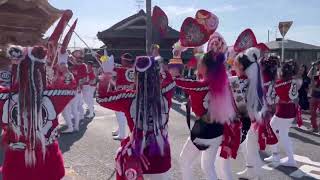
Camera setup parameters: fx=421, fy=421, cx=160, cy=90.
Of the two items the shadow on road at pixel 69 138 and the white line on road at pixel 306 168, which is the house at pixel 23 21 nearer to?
the shadow on road at pixel 69 138

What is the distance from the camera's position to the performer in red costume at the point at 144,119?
3.67m

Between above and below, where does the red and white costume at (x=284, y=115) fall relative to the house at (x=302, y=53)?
below

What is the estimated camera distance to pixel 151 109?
3719 millimetres

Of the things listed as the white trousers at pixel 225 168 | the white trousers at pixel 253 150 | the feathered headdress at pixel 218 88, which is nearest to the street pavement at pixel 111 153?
the white trousers at pixel 253 150

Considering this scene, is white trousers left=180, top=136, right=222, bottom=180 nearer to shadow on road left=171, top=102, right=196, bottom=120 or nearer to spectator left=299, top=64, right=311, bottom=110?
shadow on road left=171, top=102, right=196, bottom=120

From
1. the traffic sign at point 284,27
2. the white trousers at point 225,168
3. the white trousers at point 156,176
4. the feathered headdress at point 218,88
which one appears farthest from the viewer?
the traffic sign at point 284,27

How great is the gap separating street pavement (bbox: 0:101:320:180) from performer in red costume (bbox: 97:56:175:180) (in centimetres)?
94

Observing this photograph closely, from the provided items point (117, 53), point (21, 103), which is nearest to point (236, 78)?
point (21, 103)

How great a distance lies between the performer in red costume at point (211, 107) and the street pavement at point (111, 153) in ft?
3.45

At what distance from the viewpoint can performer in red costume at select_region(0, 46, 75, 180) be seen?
3422 mm

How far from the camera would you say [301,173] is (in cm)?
628

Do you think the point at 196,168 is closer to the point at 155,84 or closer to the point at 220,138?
the point at 220,138

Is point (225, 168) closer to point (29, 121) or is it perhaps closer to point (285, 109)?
point (285, 109)

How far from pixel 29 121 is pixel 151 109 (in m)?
1.03
